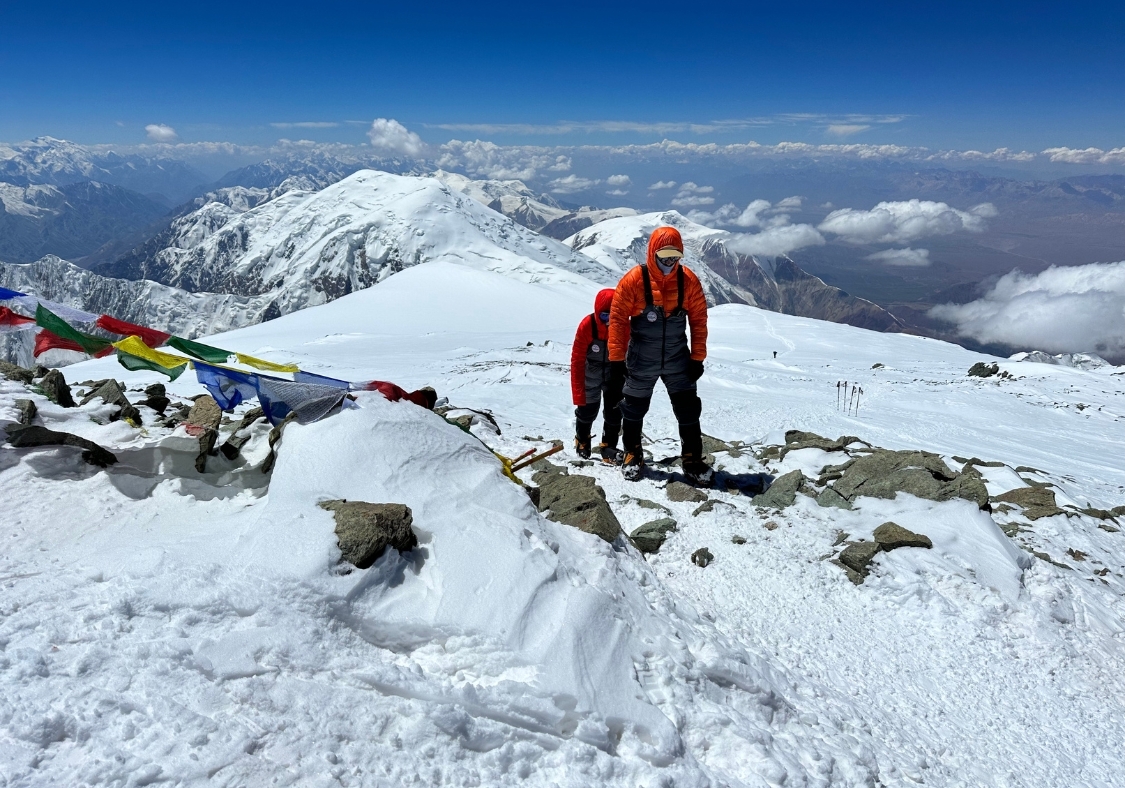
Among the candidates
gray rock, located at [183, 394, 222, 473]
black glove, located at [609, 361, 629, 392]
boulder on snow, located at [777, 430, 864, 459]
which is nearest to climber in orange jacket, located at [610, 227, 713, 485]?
black glove, located at [609, 361, 629, 392]

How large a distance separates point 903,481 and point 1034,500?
185 cm

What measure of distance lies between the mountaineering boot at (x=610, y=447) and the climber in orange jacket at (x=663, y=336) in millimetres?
913

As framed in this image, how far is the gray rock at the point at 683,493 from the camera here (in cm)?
758

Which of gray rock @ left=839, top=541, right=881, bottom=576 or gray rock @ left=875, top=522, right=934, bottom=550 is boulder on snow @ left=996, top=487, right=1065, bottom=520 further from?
gray rock @ left=839, top=541, right=881, bottom=576

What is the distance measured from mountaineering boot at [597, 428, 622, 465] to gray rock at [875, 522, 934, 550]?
4139 millimetres

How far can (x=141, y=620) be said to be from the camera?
2.98 metres

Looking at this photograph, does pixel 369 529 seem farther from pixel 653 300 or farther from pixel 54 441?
pixel 653 300

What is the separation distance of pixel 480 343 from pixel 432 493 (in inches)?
1263

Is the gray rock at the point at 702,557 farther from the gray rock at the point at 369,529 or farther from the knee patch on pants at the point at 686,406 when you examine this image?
the gray rock at the point at 369,529

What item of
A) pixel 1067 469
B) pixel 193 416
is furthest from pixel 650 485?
pixel 1067 469

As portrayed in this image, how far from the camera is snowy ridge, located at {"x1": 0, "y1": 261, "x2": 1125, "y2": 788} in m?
2.65

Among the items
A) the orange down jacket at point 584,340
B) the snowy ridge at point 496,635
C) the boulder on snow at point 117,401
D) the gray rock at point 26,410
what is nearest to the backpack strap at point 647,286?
the orange down jacket at point 584,340

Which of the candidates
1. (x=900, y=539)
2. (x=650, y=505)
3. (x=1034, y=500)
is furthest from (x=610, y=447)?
(x=1034, y=500)

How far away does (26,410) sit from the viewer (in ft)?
17.1
